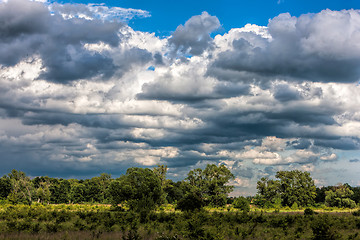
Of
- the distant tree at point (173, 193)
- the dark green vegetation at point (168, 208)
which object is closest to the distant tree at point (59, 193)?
the dark green vegetation at point (168, 208)

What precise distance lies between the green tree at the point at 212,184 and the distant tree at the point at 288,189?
38.9 ft

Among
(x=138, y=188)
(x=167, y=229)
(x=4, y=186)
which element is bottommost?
(x=167, y=229)

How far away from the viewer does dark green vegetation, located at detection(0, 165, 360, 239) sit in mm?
26094

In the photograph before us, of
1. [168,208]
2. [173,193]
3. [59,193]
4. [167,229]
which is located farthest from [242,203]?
[59,193]

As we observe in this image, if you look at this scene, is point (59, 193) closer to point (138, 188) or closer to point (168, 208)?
point (168, 208)

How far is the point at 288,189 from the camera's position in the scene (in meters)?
106

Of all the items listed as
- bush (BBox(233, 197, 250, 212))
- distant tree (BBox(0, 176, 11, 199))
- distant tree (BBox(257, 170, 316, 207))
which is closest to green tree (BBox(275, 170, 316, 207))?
distant tree (BBox(257, 170, 316, 207))

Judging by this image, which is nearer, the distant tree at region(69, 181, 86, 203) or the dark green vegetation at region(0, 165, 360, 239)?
the dark green vegetation at region(0, 165, 360, 239)

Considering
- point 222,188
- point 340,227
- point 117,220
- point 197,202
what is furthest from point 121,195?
point 340,227

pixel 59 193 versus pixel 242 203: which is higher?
A: pixel 242 203

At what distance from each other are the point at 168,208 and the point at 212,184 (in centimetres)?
2402

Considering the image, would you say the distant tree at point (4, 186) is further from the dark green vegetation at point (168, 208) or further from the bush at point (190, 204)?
the bush at point (190, 204)

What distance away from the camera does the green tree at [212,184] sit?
333 feet

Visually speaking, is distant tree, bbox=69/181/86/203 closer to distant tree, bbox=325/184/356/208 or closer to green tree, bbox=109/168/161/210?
green tree, bbox=109/168/161/210
